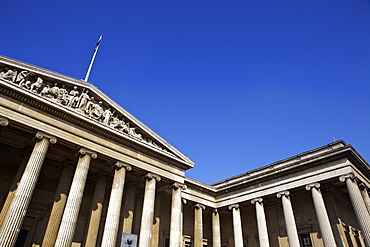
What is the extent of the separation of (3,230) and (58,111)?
7.25 metres

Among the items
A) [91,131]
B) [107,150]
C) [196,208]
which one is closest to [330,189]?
Answer: [196,208]

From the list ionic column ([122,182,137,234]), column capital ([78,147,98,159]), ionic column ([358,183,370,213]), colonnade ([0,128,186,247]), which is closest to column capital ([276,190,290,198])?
ionic column ([358,183,370,213])

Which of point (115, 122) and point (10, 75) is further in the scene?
point (115, 122)

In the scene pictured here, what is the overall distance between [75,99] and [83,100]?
0.55 meters

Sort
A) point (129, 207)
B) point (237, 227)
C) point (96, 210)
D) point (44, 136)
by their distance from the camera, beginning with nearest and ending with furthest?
point (44, 136) < point (96, 210) < point (129, 207) < point (237, 227)

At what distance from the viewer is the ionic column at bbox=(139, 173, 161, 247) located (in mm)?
18022

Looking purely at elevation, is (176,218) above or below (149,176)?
below

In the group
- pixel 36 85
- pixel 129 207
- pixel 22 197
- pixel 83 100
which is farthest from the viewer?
pixel 129 207

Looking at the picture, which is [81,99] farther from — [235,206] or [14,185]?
[235,206]

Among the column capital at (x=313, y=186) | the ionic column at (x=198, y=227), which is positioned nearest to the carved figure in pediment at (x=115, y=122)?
the ionic column at (x=198, y=227)

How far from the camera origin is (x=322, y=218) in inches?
733

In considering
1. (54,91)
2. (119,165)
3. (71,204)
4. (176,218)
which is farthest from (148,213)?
(54,91)

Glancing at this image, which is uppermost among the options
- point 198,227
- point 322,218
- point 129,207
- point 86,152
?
point 86,152

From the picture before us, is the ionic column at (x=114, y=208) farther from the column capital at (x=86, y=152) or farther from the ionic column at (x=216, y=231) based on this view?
the ionic column at (x=216, y=231)
